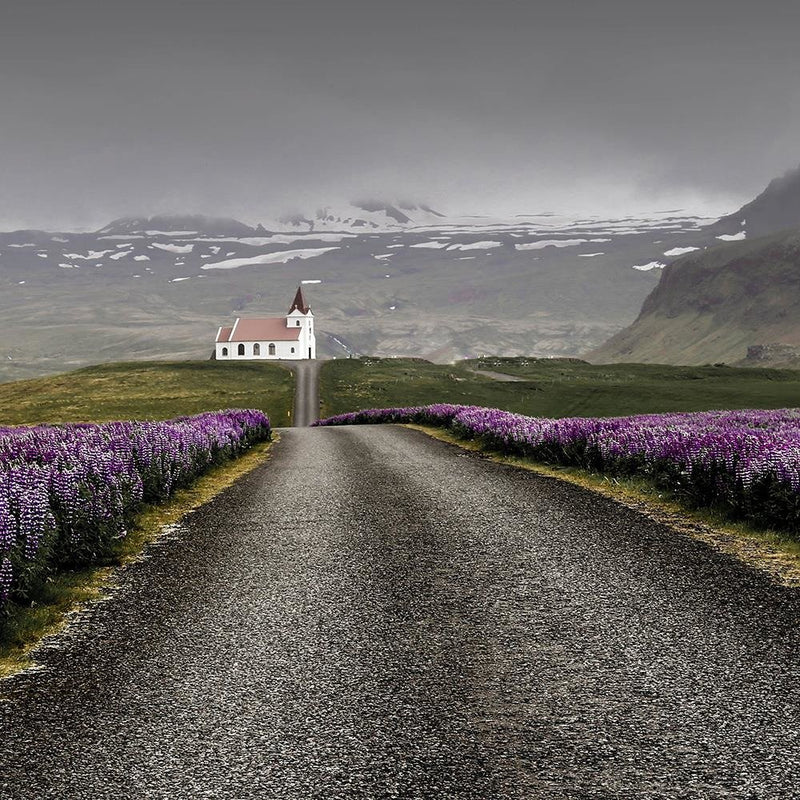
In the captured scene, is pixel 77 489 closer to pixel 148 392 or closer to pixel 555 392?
pixel 555 392

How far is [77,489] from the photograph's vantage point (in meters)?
11.0

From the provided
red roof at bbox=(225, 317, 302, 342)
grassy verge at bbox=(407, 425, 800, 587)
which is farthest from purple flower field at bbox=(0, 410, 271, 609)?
red roof at bbox=(225, 317, 302, 342)

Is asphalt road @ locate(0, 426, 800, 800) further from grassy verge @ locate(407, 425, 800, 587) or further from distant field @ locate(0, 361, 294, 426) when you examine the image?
distant field @ locate(0, 361, 294, 426)

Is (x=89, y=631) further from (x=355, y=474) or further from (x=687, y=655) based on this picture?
(x=355, y=474)

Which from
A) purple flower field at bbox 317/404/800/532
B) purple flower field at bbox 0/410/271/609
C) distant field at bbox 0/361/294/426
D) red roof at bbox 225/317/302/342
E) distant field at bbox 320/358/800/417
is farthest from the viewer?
red roof at bbox 225/317/302/342

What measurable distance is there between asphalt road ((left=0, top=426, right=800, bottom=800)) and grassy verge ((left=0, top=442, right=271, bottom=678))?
0.30m

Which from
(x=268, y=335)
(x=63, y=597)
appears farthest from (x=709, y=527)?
(x=268, y=335)

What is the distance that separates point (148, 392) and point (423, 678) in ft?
371

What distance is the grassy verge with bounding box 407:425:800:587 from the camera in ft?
30.0

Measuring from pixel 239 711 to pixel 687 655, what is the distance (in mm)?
3608

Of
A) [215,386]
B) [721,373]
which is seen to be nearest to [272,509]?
[215,386]

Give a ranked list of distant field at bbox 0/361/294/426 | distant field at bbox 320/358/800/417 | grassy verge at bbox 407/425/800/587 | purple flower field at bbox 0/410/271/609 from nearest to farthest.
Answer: purple flower field at bbox 0/410/271/609
grassy verge at bbox 407/425/800/587
distant field at bbox 0/361/294/426
distant field at bbox 320/358/800/417

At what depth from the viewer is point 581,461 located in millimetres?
19125

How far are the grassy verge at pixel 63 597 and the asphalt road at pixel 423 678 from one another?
0.30 metres
